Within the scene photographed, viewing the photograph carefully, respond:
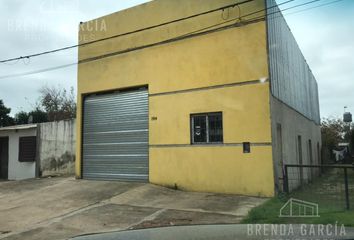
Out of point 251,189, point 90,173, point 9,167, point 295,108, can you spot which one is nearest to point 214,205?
point 251,189

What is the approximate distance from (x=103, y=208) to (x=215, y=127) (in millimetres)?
4410

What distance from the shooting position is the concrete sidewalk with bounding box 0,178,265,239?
7926 mm

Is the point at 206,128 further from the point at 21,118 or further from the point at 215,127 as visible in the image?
the point at 21,118

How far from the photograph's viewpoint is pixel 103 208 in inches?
387

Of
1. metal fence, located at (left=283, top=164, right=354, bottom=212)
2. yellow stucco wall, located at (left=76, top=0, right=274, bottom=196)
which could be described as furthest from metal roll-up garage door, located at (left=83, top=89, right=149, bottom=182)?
metal fence, located at (left=283, top=164, right=354, bottom=212)

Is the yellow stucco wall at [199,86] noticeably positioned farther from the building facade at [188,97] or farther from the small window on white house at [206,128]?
the small window on white house at [206,128]

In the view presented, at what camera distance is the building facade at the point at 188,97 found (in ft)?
36.6

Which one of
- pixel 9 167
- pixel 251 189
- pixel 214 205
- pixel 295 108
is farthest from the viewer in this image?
pixel 9 167

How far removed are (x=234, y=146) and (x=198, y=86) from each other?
2.40 metres

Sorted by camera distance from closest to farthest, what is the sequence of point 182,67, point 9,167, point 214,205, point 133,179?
point 214,205 < point 182,67 < point 133,179 < point 9,167

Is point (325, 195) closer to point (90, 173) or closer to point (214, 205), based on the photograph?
point (214, 205)

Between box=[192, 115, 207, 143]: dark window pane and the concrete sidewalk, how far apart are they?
1.81 metres

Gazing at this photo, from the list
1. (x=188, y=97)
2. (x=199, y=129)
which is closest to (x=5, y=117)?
(x=188, y=97)

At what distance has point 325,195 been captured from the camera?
445 inches
